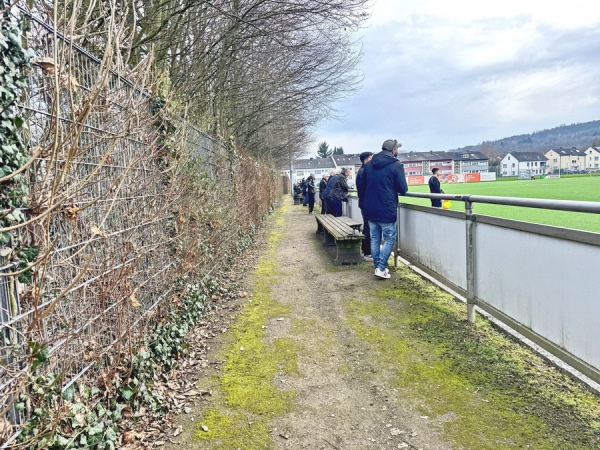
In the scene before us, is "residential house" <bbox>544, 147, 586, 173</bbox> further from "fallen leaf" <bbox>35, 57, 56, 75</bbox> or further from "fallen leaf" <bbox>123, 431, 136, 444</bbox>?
"fallen leaf" <bbox>35, 57, 56, 75</bbox>

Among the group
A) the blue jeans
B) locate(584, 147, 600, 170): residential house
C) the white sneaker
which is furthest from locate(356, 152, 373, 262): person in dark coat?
locate(584, 147, 600, 170): residential house

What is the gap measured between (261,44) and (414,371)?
846 centimetres

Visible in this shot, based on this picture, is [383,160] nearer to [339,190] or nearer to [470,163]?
[339,190]

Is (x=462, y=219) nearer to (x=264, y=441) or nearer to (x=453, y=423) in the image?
(x=453, y=423)

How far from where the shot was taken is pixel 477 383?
350 centimetres

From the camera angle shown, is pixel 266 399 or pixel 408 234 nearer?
pixel 266 399

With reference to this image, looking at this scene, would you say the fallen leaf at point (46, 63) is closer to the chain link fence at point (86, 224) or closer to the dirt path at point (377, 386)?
the chain link fence at point (86, 224)

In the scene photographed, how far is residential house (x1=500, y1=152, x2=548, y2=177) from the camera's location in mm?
120812

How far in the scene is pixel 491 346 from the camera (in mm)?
4129

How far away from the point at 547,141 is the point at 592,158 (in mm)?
27458

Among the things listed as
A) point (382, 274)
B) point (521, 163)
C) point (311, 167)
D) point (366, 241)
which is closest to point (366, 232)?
point (366, 241)

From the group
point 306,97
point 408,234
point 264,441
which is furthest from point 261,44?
point 264,441

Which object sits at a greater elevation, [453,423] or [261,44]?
[261,44]

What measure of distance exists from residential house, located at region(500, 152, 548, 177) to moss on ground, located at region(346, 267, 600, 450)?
128 m
